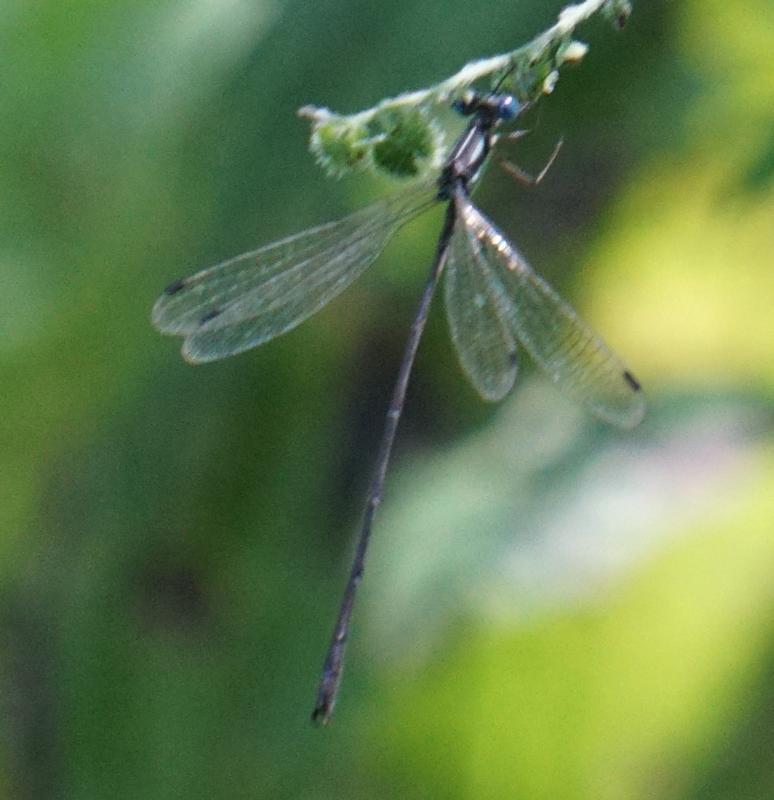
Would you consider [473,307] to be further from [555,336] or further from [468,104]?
[468,104]

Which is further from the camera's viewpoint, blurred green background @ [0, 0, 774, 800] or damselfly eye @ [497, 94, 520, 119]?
blurred green background @ [0, 0, 774, 800]

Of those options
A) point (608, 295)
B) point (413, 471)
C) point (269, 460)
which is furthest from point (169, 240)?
point (608, 295)

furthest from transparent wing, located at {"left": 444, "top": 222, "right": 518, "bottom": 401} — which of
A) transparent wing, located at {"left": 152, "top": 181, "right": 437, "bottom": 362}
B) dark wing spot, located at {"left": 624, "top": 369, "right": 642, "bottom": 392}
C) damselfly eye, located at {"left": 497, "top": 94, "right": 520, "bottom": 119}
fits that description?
damselfly eye, located at {"left": 497, "top": 94, "right": 520, "bottom": 119}

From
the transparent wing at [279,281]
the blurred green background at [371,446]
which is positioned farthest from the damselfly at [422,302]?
the blurred green background at [371,446]

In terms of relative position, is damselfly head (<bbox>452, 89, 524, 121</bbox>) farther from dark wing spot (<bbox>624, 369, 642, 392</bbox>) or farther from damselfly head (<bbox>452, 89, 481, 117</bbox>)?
dark wing spot (<bbox>624, 369, 642, 392</bbox>)

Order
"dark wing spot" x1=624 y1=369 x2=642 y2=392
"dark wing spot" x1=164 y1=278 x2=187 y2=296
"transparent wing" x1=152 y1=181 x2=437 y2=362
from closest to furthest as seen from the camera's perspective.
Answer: "dark wing spot" x1=624 y1=369 x2=642 y2=392
"dark wing spot" x1=164 y1=278 x2=187 y2=296
"transparent wing" x1=152 y1=181 x2=437 y2=362

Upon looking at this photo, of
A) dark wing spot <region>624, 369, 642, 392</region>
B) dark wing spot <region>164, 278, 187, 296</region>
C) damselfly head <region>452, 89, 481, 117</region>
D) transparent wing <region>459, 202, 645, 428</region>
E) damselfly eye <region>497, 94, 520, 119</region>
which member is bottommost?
dark wing spot <region>624, 369, 642, 392</region>
